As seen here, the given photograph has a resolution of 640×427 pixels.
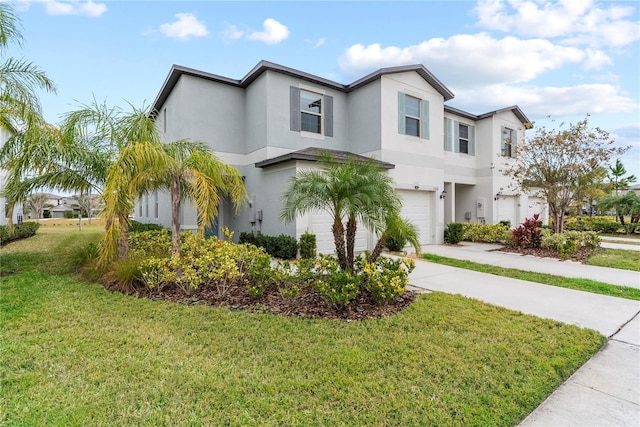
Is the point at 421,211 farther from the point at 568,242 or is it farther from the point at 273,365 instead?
the point at 273,365

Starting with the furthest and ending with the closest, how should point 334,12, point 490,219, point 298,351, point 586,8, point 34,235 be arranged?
1. point 490,219
2. point 34,235
3. point 334,12
4. point 586,8
5. point 298,351

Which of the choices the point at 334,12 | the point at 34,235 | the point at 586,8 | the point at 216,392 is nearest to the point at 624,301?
the point at 216,392

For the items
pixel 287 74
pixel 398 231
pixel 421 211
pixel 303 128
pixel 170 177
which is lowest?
pixel 398 231

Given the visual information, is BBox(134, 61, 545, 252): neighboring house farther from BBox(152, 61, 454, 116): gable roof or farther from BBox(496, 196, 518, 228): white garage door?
BBox(496, 196, 518, 228): white garage door

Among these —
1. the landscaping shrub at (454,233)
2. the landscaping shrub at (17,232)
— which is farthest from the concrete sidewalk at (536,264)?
the landscaping shrub at (17,232)

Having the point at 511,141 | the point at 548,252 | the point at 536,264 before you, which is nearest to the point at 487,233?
the point at 548,252

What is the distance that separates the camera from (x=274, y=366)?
341cm

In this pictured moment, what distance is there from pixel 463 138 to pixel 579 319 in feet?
46.9

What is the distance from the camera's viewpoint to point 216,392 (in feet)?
9.65

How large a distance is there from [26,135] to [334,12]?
31.3 ft

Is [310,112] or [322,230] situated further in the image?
[310,112]

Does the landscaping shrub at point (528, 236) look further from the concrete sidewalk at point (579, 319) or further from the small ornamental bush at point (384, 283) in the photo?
the small ornamental bush at point (384, 283)

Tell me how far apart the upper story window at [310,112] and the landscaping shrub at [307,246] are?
15.1 ft

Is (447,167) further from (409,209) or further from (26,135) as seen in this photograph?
(26,135)
